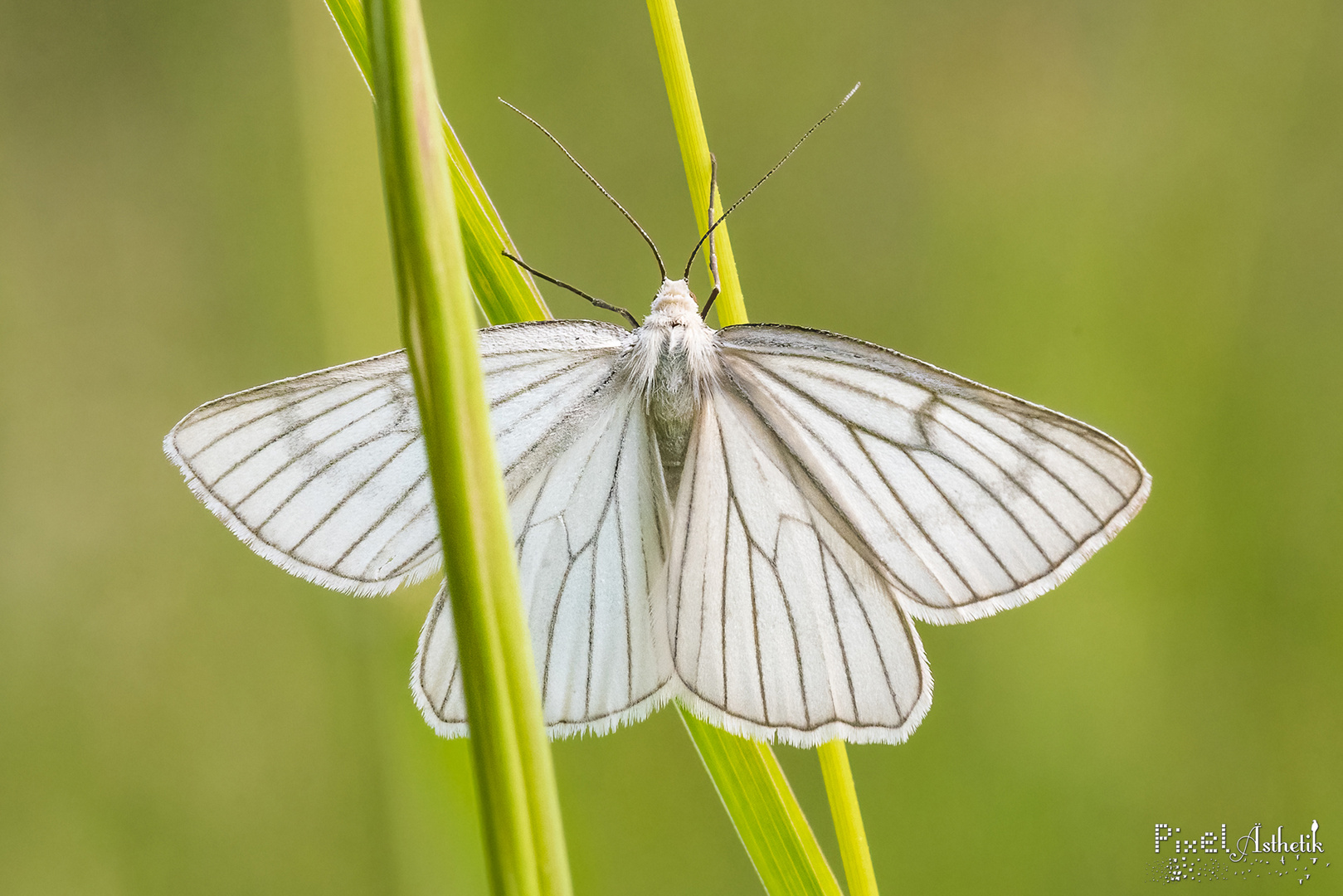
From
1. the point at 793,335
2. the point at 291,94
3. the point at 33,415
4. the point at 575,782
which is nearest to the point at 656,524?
the point at 793,335

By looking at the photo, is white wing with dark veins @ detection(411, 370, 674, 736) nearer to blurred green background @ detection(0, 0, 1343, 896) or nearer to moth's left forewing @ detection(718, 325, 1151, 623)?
moth's left forewing @ detection(718, 325, 1151, 623)

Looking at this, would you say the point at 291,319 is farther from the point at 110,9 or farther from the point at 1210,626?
the point at 1210,626

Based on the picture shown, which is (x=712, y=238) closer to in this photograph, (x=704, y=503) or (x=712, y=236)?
(x=712, y=236)

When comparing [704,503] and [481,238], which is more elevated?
[481,238]

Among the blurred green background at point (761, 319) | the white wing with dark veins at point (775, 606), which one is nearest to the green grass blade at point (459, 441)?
the white wing with dark veins at point (775, 606)

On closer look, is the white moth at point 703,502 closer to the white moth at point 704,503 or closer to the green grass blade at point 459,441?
the white moth at point 704,503

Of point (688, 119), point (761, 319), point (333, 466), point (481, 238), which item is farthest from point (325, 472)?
point (761, 319)

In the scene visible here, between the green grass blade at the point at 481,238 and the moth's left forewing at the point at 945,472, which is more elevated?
the green grass blade at the point at 481,238
